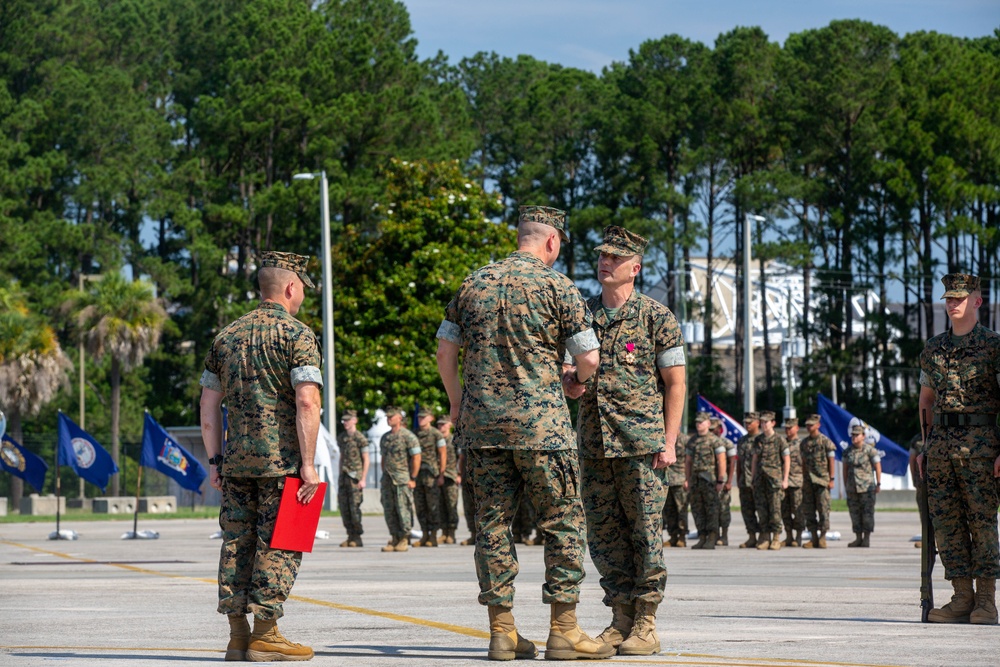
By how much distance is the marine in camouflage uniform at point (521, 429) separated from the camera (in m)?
8.10

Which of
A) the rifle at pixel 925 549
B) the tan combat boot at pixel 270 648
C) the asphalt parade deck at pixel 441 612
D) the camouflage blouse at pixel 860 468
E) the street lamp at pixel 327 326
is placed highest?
the street lamp at pixel 327 326

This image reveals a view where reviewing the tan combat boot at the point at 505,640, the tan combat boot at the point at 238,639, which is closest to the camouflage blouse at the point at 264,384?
the tan combat boot at the point at 238,639

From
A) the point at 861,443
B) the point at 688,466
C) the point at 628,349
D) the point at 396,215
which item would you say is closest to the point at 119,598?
the point at 628,349

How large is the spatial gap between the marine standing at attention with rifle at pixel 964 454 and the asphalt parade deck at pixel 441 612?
459mm

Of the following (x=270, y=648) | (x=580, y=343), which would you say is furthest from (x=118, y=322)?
(x=580, y=343)

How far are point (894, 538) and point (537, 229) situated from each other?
19477 mm

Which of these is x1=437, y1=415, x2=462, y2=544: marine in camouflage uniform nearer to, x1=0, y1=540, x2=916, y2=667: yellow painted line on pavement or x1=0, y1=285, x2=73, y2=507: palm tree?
x1=0, y1=540, x2=916, y2=667: yellow painted line on pavement

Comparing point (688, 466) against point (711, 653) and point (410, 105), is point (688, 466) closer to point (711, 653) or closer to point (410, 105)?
point (711, 653)

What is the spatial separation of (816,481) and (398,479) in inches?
248

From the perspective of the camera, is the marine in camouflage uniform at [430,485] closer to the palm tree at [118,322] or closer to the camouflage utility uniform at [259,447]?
the camouflage utility uniform at [259,447]

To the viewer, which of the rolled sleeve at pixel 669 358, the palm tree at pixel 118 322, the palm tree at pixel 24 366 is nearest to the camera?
the rolled sleeve at pixel 669 358

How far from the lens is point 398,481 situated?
906 inches

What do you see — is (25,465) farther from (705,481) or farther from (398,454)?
(705,481)

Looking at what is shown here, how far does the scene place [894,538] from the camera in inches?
1043
